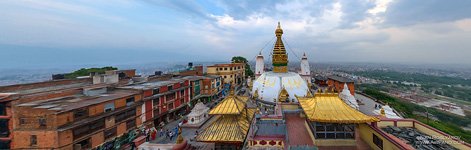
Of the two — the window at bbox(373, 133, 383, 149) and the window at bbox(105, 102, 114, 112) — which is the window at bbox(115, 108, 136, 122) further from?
the window at bbox(373, 133, 383, 149)

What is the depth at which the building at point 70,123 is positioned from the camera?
610 inches

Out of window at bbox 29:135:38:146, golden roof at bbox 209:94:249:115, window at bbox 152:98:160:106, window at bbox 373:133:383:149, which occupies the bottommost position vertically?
window at bbox 29:135:38:146

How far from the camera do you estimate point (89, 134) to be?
1766 centimetres

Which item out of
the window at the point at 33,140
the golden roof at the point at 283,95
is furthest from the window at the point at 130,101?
the golden roof at the point at 283,95

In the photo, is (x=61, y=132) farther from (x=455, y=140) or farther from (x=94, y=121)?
(x=455, y=140)

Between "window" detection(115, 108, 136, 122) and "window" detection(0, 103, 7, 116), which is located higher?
"window" detection(0, 103, 7, 116)

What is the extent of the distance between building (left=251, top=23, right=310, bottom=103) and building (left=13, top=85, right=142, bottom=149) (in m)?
17.0

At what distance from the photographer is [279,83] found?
28938 mm

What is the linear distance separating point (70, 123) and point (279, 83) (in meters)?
22.5

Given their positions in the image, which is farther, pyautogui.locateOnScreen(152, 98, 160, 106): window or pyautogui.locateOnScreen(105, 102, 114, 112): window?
pyautogui.locateOnScreen(152, 98, 160, 106): window

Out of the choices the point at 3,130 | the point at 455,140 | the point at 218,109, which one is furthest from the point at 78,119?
the point at 455,140

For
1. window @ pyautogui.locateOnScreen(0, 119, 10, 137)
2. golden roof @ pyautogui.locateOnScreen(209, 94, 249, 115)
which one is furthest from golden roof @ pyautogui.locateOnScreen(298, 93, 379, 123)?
window @ pyautogui.locateOnScreen(0, 119, 10, 137)

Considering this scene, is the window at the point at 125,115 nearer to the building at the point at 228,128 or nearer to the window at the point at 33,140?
the window at the point at 33,140

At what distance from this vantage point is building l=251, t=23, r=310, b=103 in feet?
92.9
